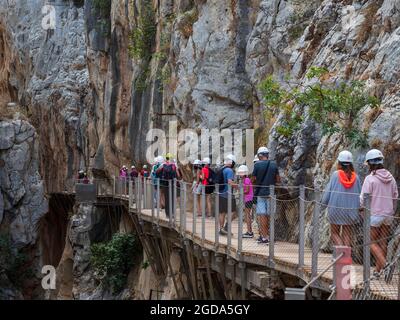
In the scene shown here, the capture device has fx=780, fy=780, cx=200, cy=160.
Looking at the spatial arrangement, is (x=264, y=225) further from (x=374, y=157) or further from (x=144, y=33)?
(x=144, y=33)

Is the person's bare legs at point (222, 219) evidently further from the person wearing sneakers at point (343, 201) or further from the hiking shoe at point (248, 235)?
the person wearing sneakers at point (343, 201)

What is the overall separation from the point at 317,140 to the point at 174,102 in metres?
11.9

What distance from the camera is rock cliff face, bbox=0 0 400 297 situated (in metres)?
14.1

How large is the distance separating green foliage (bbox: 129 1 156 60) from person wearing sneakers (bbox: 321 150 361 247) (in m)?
22.4

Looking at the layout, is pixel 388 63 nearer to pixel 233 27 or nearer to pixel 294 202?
pixel 294 202

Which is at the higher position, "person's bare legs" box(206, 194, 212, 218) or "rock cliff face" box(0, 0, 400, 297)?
"rock cliff face" box(0, 0, 400, 297)

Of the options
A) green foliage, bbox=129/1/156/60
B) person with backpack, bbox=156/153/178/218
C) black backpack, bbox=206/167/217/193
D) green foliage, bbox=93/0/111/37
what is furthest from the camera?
green foliage, bbox=93/0/111/37

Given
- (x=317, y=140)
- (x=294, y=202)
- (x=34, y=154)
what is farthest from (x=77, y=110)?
(x=294, y=202)

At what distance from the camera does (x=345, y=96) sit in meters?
12.4

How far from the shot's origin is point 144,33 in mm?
31453

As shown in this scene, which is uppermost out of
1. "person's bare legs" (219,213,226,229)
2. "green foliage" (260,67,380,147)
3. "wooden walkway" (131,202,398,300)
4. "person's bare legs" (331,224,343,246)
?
"green foliage" (260,67,380,147)

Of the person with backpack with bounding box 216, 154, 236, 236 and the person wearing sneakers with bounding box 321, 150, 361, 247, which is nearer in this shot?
the person wearing sneakers with bounding box 321, 150, 361, 247

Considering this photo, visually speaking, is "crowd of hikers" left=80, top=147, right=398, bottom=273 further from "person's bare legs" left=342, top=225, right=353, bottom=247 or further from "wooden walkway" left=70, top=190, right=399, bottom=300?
"wooden walkway" left=70, top=190, right=399, bottom=300

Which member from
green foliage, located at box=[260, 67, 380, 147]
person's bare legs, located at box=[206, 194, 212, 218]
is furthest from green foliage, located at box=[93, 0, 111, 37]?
green foliage, located at box=[260, 67, 380, 147]
